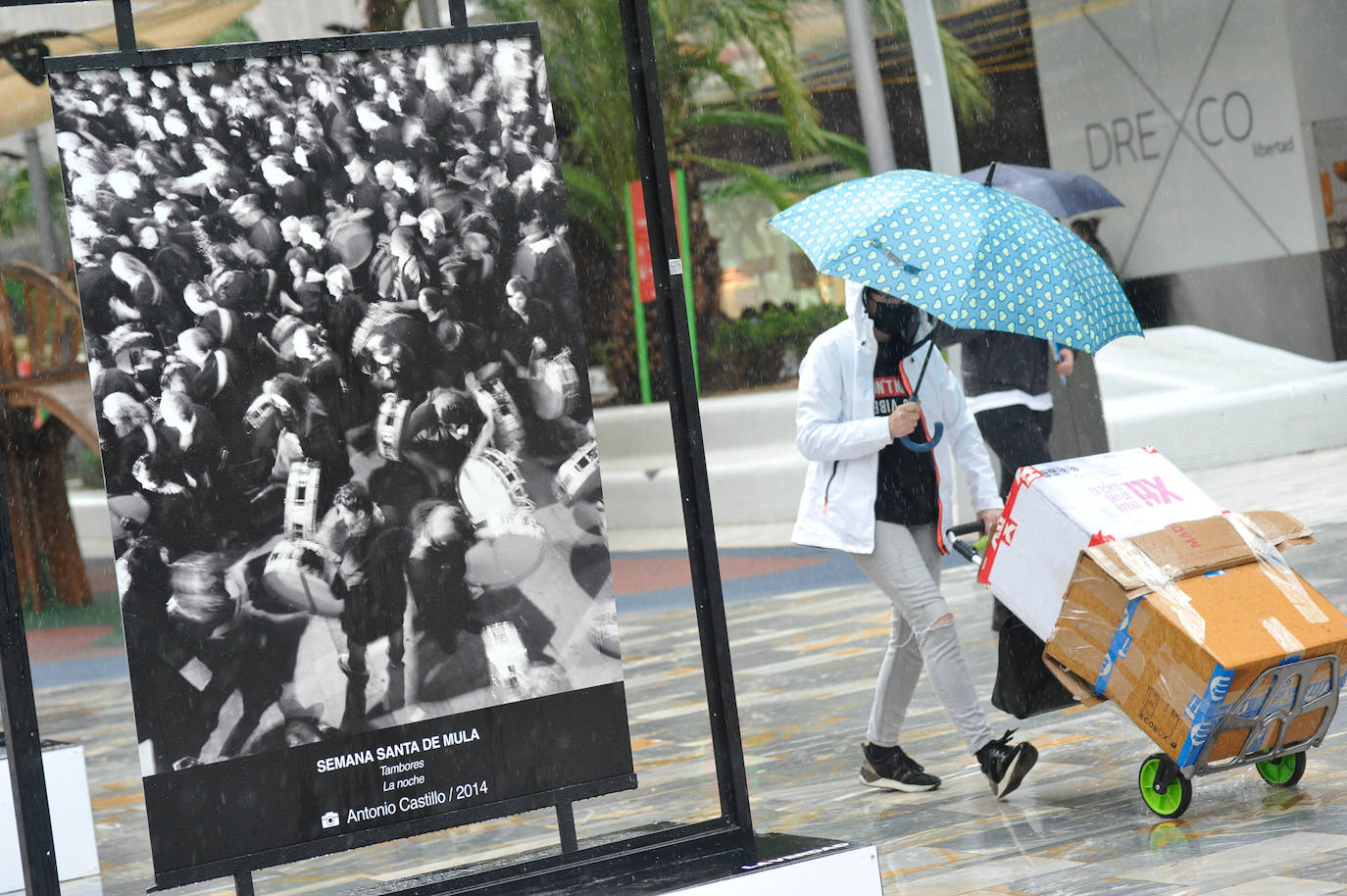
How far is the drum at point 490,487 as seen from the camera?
3.78 metres

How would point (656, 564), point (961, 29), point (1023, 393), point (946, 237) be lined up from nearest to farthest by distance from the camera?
point (946, 237), point (1023, 393), point (656, 564), point (961, 29)

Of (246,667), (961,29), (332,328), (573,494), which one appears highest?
(961,29)

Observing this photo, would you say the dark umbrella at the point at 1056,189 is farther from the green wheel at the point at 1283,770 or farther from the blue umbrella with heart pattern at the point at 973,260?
the green wheel at the point at 1283,770

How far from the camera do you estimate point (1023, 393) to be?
7.78 m

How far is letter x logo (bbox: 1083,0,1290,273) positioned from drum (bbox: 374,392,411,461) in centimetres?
1619

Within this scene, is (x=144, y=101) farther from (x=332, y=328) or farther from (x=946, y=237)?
(x=946, y=237)

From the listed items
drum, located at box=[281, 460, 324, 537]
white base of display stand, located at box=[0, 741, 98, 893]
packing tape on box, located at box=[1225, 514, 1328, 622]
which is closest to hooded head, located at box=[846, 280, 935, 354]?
packing tape on box, located at box=[1225, 514, 1328, 622]

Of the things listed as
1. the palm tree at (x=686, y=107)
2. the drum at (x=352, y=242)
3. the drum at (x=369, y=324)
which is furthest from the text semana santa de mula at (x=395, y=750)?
the palm tree at (x=686, y=107)

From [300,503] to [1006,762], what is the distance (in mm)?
2725

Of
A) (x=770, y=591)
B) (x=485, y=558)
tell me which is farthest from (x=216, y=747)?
(x=770, y=591)

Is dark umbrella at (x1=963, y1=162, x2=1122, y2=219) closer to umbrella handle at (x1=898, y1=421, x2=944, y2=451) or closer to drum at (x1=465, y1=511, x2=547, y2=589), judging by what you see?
umbrella handle at (x1=898, y1=421, x2=944, y2=451)

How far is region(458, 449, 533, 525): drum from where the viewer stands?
3.78m

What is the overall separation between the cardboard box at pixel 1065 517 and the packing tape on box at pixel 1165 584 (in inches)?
3.2

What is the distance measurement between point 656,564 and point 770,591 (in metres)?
3.58
